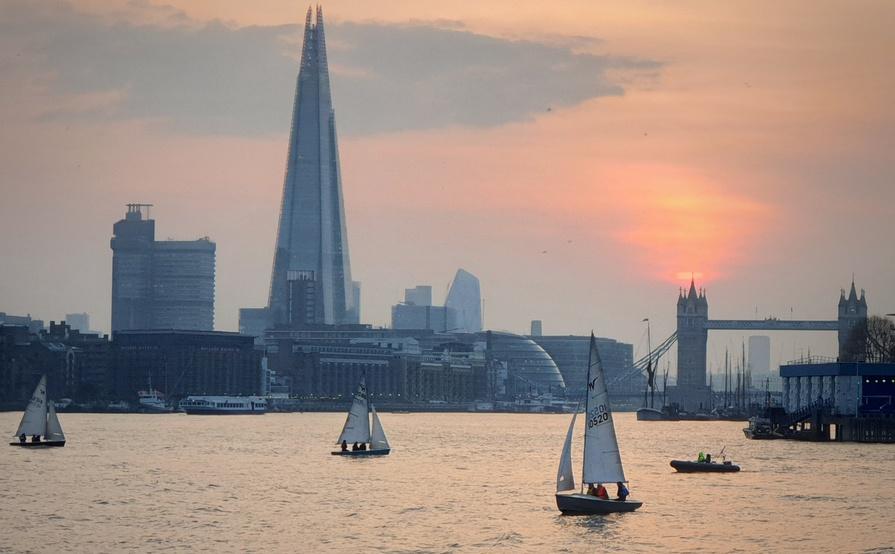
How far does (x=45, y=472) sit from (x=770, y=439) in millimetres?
98635

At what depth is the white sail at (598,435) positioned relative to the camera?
81312 millimetres

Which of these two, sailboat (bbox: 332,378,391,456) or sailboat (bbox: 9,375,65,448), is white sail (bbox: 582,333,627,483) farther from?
sailboat (bbox: 9,375,65,448)

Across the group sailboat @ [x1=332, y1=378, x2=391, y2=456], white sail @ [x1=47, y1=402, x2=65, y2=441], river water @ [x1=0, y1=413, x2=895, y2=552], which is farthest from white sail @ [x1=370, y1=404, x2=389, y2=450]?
white sail @ [x1=47, y1=402, x2=65, y2=441]

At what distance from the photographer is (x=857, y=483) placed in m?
114

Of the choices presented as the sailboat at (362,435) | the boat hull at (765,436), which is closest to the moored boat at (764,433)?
the boat hull at (765,436)

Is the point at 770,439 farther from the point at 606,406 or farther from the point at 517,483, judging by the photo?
the point at 606,406

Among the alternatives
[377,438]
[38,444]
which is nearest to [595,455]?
[377,438]

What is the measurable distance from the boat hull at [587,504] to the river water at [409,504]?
56 cm

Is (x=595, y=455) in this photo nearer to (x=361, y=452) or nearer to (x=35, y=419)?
(x=361, y=452)

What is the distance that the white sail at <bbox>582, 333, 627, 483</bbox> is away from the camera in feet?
267

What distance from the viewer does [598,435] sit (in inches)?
3209

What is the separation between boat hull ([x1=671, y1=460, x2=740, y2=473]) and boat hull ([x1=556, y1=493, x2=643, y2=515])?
34.3 m

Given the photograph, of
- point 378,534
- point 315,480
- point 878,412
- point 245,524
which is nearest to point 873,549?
point 378,534

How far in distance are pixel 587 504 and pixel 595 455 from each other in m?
3.22
